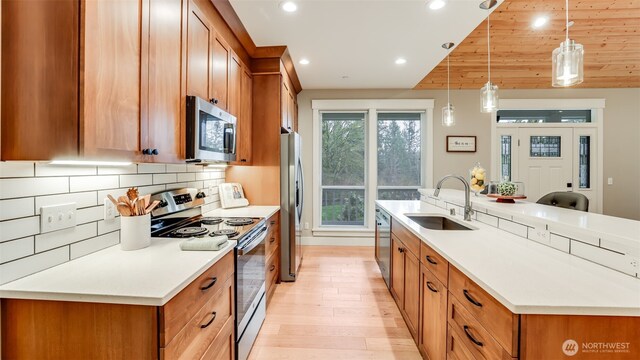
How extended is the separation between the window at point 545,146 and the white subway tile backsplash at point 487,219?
130 inches

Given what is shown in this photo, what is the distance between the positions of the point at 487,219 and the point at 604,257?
87cm

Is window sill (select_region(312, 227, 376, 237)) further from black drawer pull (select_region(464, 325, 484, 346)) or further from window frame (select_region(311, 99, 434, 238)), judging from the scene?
black drawer pull (select_region(464, 325, 484, 346))

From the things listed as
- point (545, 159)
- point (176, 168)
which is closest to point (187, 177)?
point (176, 168)

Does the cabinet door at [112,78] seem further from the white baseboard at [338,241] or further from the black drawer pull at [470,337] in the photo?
the white baseboard at [338,241]

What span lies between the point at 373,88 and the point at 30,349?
4.58m

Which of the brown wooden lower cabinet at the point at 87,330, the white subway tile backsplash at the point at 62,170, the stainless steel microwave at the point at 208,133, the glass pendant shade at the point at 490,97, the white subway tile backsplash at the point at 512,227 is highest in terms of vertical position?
the glass pendant shade at the point at 490,97

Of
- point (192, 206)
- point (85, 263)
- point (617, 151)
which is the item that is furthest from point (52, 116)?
point (617, 151)

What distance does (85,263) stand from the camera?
1.25 metres

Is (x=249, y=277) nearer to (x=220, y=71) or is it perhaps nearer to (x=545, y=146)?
(x=220, y=71)

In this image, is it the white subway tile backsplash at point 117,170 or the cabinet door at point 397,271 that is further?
the cabinet door at point 397,271

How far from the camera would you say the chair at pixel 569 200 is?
2.62 metres

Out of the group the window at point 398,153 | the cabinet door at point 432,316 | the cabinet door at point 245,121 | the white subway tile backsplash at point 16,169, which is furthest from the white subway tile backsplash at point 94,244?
the window at point 398,153

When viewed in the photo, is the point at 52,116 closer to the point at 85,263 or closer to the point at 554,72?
the point at 85,263

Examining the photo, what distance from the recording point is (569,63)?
5.25 ft
